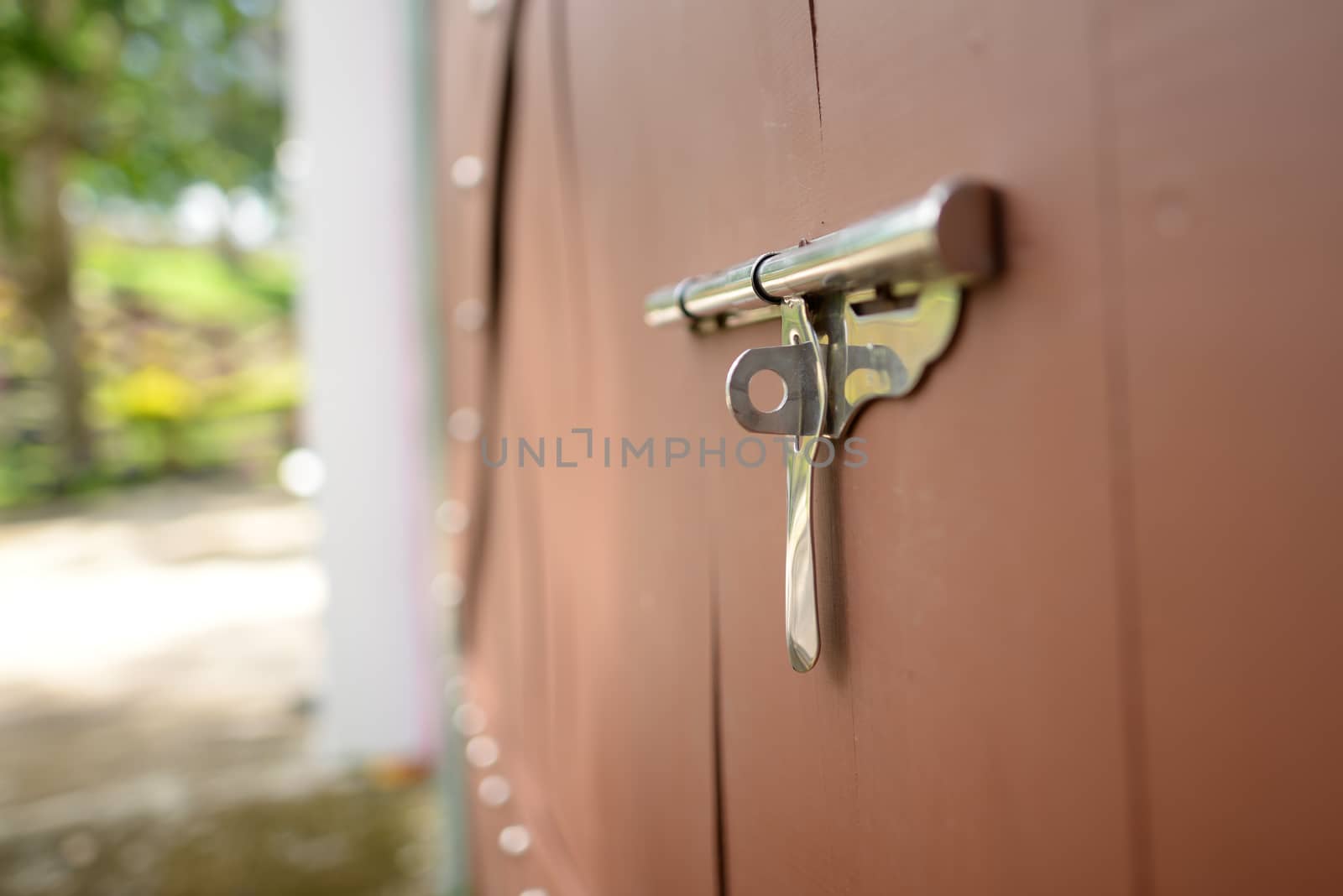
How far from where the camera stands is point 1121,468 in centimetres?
25

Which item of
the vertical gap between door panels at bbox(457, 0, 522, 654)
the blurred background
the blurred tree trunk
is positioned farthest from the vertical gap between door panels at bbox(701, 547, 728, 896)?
the blurred tree trunk

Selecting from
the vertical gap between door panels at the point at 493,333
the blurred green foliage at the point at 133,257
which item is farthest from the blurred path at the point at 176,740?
the blurred green foliage at the point at 133,257

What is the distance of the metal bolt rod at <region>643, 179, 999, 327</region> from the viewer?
0.89 feet

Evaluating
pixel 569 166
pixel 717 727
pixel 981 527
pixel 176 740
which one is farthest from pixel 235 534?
pixel 981 527

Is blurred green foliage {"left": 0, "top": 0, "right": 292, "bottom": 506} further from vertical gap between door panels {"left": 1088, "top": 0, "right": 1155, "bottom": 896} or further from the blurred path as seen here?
vertical gap between door panels {"left": 1088, "top": 0, "right": 1155, "bottom": 896}

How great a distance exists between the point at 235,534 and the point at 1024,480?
6434 millimetres

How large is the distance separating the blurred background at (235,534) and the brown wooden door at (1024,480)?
4.45ft

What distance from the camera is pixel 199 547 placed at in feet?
18.0

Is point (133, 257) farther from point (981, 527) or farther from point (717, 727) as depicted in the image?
point (981, 527)

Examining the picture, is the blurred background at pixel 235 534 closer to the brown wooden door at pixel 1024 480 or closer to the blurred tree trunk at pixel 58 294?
the blurred tree trunk at pixel 58 294

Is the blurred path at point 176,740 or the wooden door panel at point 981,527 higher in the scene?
the wooden door panel at point 981,527

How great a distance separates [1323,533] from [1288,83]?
108 millimetres

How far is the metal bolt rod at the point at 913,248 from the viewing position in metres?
0.27

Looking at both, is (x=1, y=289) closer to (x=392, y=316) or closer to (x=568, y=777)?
(x=392, y=316)
